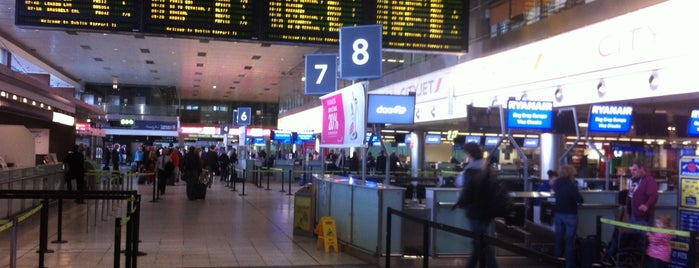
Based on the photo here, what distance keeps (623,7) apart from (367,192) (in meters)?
6.80

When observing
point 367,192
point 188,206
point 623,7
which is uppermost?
point 623,7

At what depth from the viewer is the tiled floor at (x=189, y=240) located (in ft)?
28.3

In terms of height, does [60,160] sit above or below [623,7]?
below

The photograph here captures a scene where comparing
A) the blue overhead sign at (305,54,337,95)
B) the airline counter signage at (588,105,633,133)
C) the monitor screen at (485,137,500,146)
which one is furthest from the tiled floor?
the monitor screen at (485,137,500,146)

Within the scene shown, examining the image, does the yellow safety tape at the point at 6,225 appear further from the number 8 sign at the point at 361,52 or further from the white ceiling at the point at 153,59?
the white ceiling at the point at 153,59

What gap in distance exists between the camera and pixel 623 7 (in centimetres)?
1212

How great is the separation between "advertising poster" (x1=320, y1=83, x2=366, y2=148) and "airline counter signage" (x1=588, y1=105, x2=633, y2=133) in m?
4.59

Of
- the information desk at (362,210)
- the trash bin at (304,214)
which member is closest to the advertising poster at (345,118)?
the information desk at (362,210)

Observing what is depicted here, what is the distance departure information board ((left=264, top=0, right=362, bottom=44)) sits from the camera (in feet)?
35.0

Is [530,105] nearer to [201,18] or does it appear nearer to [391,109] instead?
[391,109]

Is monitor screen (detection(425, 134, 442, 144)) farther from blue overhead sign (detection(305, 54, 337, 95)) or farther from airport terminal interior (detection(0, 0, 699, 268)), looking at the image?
blue overhead sign (detection(305, 54, 337, 95))

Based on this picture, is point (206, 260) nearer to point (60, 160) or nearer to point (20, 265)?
point (20, 265)

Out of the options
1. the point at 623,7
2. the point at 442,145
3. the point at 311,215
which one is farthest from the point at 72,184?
the point at 442,145

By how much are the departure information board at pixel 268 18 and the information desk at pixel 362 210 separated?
268 centimetres
